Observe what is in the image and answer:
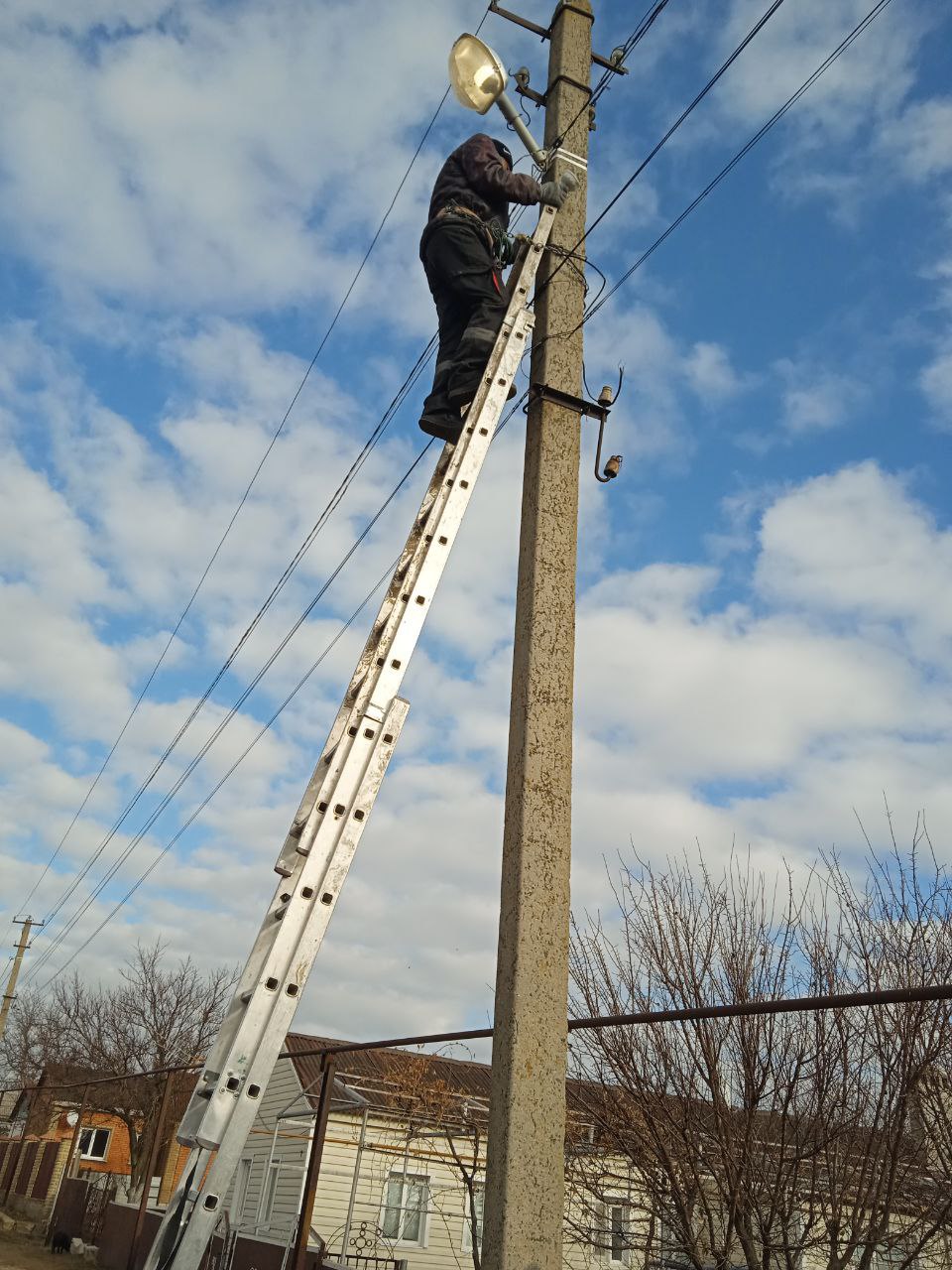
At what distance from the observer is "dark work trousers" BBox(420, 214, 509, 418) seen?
466 centimetres

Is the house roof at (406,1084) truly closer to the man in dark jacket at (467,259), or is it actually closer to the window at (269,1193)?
the window at (269,1193)

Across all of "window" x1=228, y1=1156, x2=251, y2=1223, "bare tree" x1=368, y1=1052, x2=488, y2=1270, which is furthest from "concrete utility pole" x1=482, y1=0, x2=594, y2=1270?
"window" x1=228, y1=1156, x2=251, y2=1223

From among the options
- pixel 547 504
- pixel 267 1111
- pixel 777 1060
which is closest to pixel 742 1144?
pixel 777 1060

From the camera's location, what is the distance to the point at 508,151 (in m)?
5.46

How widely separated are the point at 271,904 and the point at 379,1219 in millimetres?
18009

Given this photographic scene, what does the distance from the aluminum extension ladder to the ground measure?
12.3 meters

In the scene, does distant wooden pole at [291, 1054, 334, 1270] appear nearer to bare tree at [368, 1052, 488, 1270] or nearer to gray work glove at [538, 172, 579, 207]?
bare tree at [368, 1052, 488, 1270]

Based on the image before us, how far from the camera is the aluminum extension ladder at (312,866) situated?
107 inches

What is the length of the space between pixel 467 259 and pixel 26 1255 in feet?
51.7

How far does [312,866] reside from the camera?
3111 mm

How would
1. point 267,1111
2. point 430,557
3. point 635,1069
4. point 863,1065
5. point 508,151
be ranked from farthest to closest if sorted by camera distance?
point 267,1111 < point 635,1069 < point 863,1065 < point 508,151 < point 430,557

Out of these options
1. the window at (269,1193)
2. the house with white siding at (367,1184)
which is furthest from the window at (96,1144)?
the window at (269,1193)

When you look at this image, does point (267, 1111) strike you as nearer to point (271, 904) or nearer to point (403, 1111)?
point (403, 1111)

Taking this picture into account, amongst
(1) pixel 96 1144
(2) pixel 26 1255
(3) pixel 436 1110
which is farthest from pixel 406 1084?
(1) pixel 96 1144
